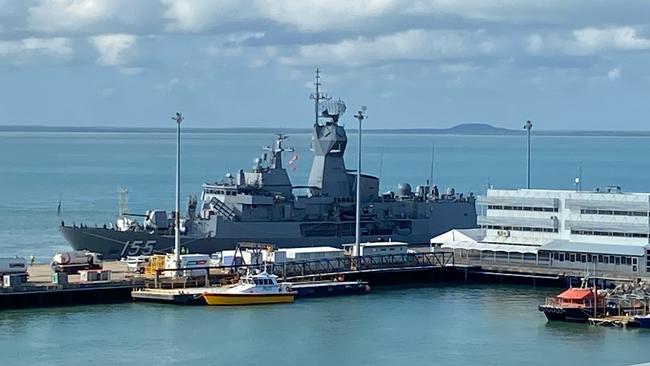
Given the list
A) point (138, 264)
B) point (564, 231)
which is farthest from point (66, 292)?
point (564, 231)

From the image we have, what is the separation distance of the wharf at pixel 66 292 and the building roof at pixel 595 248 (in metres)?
19.5

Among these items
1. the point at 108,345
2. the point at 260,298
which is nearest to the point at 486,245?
the point at 260,298

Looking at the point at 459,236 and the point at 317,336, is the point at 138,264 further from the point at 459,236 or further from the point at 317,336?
the point at 459,236

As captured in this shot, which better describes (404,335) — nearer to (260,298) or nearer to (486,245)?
(260,298)

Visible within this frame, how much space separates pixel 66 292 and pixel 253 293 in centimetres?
715

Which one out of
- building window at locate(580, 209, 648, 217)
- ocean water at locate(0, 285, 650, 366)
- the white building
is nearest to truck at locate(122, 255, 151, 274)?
ocean water at locate(0, 285, 650, 366)

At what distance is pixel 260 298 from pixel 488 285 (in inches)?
530

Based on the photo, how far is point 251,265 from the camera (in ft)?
208

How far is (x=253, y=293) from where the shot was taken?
5838 cm

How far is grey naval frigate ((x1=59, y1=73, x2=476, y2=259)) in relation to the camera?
73.8m

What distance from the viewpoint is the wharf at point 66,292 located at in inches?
2248

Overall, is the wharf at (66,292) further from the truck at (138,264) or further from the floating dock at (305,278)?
the truck at (138,264)

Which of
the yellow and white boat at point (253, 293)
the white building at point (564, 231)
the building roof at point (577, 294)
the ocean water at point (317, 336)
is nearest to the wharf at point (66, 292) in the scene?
the ocean water at point (317, 336)

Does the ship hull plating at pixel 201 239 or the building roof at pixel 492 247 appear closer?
the building roof at pixel 492 247
